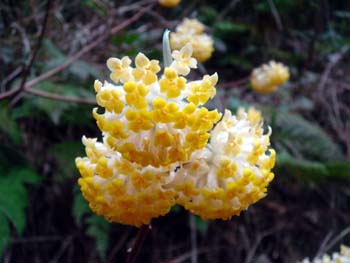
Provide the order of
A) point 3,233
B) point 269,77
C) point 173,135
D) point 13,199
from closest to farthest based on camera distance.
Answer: point 173,135, point 3,233, point 13,199, point 269,77

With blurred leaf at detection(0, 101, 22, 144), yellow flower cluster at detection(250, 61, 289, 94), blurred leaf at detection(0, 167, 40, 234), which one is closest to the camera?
blurred leaf at detection(0, 167, 40, 234)


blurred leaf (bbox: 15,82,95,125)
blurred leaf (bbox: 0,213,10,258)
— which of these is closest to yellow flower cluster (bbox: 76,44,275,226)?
blurred leaf (bbox: 0,213,10,258)

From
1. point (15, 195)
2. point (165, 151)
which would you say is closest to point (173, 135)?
point (165, 151)

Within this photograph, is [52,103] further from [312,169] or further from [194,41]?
[312,169]

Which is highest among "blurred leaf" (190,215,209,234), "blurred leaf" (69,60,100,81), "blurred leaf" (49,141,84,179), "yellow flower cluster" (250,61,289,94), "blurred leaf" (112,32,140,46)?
"blurred leaf" (112,32,140,46)

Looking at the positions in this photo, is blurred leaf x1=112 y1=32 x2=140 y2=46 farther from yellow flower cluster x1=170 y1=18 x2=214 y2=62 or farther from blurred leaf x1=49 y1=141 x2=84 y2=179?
blurred leaf x1=49 y1=141 x2=84 y2=179

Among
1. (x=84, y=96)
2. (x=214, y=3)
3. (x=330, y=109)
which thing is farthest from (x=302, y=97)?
(x=84, y=96)

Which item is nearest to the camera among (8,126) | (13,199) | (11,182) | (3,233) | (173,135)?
(173,135)

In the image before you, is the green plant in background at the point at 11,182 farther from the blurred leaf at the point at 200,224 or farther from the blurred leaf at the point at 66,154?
the blurred leaf at the point at 200,224
